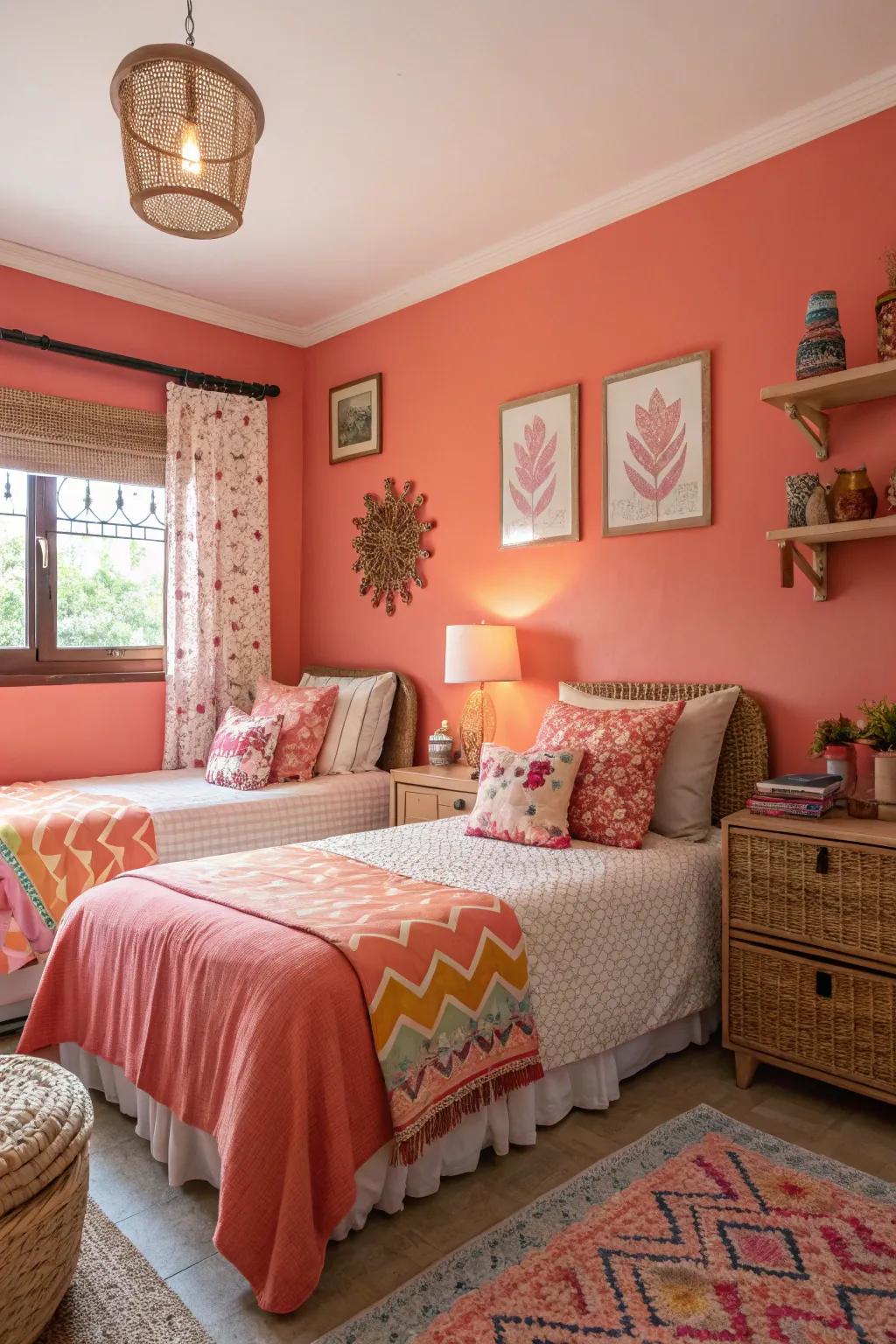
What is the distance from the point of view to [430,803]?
3.38 meters

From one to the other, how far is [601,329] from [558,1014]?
238 cm

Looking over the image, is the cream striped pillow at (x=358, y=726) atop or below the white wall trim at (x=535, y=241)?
below

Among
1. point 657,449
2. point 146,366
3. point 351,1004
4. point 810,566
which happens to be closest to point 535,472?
point 657,449

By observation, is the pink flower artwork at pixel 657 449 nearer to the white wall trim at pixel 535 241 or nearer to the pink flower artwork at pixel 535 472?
the pink flower artwork at pixel 535 472

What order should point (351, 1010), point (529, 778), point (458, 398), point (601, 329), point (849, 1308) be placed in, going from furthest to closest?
point (458, 398)
point (601, 329)
point (529, 778)
point (351, 1010)
point (849, 1308)

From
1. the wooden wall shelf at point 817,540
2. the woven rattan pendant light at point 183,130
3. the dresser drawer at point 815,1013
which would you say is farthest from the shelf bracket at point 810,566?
the woven rattan pendant light at point 183,130

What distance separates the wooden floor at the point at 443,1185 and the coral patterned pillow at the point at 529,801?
2.26 feet

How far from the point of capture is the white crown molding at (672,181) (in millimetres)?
2566

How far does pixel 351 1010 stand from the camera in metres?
1.67

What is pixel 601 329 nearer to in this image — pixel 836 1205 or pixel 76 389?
pixel 76 389

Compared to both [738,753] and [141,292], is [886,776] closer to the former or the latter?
[738,753]

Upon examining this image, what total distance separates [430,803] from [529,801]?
0.84m

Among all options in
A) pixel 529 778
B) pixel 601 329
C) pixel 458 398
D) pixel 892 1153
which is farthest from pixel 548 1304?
pixel 458 398

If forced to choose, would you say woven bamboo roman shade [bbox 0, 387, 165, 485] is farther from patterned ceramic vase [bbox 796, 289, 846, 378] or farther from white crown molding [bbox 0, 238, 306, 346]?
patterned ceramic vase [bbox 796, 289, 846, 378]
